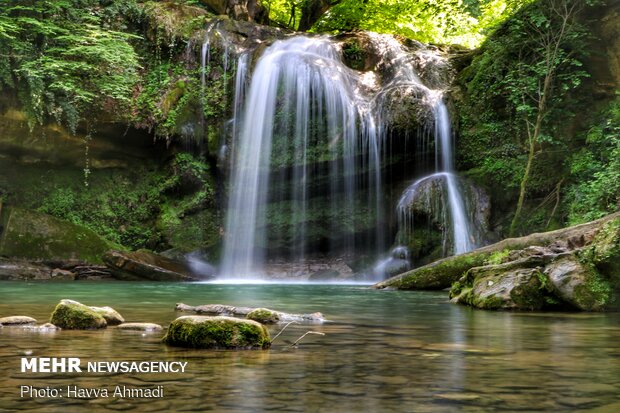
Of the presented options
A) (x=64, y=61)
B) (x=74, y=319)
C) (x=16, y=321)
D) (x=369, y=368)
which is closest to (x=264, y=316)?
(x=74, y=319)

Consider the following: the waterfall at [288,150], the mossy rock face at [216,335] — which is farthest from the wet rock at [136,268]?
the mossy rock face at [216,335]

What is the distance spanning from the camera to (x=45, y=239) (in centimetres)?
1733

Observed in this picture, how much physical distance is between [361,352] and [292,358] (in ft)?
2.04

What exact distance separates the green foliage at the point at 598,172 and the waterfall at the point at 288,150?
5.33 meters

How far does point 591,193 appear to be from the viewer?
48.0 ft

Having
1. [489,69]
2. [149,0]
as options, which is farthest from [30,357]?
[149,0]

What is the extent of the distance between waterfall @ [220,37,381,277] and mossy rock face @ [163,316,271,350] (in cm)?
1357

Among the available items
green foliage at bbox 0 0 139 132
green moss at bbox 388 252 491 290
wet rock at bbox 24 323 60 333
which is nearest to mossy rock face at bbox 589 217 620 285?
green moss at bbox 388 252 491 290

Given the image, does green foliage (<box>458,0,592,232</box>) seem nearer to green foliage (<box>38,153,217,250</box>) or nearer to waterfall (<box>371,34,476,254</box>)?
waterfall (<box>371,34,476,254</box>)

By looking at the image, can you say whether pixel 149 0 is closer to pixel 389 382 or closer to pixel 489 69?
pixel 489 69

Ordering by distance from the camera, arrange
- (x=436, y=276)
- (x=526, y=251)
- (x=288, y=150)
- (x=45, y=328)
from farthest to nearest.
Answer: (x=288, y=150), (x=436, y=276), (x=526, y=251), (x=45, y=328)

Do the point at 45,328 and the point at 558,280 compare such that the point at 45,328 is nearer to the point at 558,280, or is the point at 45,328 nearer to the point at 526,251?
the point at 558,280

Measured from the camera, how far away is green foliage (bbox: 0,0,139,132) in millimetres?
17641

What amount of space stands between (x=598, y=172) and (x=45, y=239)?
14.0 m
